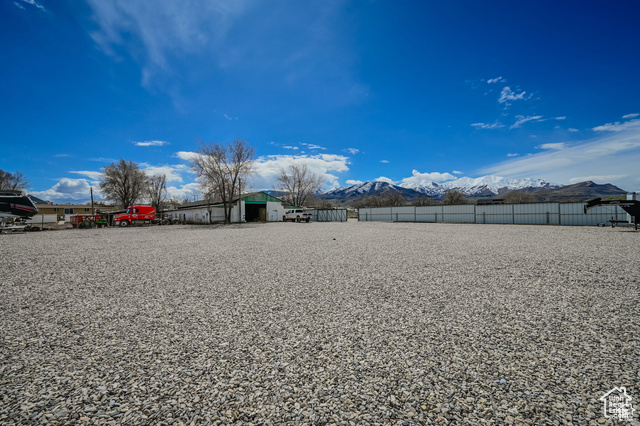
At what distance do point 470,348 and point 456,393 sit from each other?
1062mm

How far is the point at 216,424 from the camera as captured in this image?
237cm

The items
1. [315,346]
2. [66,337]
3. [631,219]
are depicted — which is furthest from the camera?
[631,219]

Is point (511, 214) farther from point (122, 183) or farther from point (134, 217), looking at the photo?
point (122, 183)

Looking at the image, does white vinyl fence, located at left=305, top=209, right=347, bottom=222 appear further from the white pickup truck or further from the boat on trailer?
the boat on trailer

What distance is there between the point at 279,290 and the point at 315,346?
2785 millimetres

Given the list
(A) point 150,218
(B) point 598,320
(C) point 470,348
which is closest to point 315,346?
(C) point 470,348

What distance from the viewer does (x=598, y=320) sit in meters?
4.42

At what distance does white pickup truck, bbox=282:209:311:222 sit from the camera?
4536 centimetres

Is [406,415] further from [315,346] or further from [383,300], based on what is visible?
[383,300]

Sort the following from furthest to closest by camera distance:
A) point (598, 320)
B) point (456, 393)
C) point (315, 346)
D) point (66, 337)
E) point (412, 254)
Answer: point (412, 254), point (598, 320), point (66, 337), point (315, 346), point (456, 393)

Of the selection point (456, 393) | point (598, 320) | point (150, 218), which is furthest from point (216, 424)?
point (150, 218)

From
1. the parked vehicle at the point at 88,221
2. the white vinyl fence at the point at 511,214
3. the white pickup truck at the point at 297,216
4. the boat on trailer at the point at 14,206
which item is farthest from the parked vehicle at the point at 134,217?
the white vinyl fence at the point at 511,214

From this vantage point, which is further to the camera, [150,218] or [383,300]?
[150,218]

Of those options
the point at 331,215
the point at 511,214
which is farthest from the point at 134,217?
the point at 511,214
